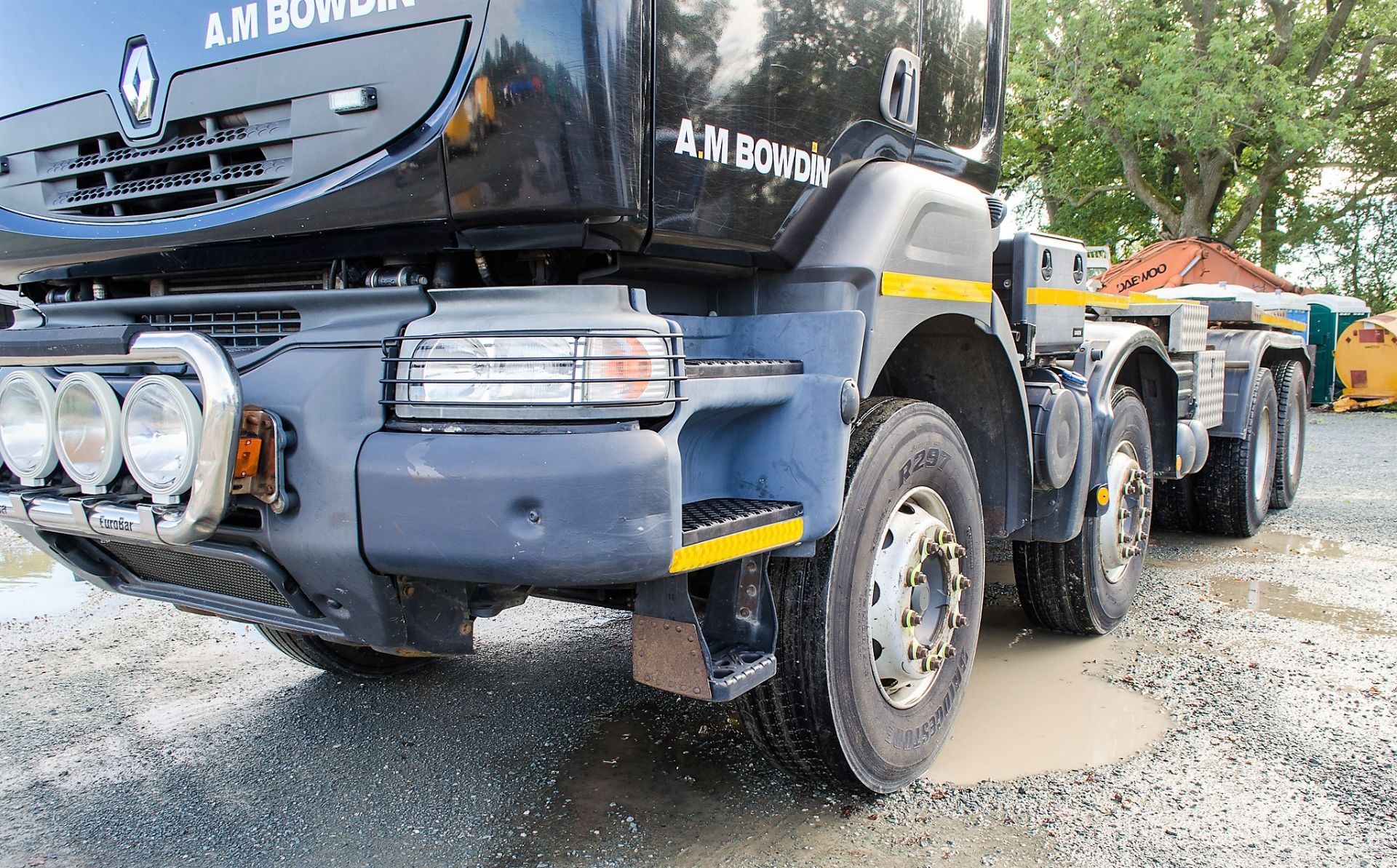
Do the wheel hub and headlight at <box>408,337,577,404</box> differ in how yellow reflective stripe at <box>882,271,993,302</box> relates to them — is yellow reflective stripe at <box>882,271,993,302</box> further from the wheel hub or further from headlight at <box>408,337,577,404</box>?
headlight at <box>408,337,577,404</box>

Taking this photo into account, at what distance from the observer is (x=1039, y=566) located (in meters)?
4.10

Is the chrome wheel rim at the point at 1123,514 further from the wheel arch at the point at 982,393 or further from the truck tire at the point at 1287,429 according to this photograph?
the truck tire at the point at 1287,429

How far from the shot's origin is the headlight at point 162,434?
192 cm

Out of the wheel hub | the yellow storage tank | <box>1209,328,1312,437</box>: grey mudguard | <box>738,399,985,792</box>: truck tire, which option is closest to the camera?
<box>738,399,985,792</box>: truck tire

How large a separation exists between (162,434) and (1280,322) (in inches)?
289

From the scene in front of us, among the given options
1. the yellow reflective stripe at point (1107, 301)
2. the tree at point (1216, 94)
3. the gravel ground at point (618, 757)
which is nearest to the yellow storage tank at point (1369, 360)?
the tree at point (1216, 94)

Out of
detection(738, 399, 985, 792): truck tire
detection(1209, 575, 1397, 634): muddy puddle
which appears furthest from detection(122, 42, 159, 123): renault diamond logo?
detection(1209, 575, 1397, 634): muddy puddle

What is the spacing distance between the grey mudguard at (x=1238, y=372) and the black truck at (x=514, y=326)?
154 inches

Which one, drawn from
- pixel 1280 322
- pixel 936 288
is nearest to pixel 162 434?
pixel 936 288

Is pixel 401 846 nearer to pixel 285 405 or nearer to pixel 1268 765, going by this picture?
pixel 285 405

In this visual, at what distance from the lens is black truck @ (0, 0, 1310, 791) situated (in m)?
1.87

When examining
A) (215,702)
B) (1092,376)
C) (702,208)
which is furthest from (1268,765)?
(215,702)

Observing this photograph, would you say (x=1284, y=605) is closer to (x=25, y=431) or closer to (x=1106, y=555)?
(x=1106, y=555)

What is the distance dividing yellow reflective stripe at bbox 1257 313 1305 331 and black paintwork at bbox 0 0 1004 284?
17.1ft
